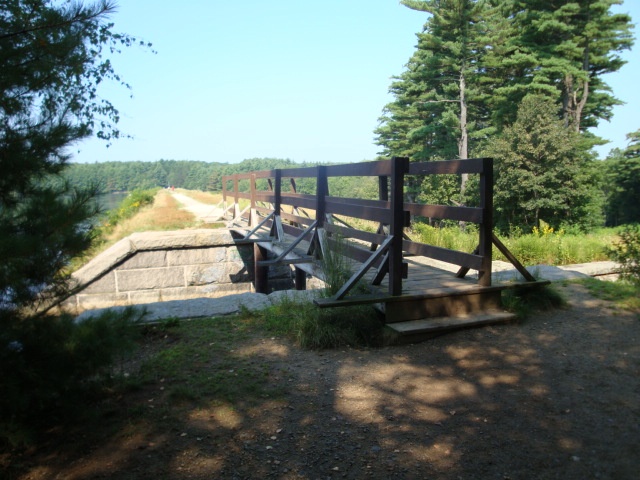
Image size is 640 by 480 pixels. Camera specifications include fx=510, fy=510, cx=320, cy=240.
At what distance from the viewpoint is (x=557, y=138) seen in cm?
1969

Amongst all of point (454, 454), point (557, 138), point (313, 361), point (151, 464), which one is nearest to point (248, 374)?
point (313, 361)

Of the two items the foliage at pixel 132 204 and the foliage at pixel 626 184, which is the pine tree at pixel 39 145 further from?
the foliage at pixel 626 184

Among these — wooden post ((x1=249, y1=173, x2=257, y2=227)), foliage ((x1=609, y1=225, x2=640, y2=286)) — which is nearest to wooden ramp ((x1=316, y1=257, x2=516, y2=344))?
foliage ((x1=609, y1=225, x2=640, y2=286))

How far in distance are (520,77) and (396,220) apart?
27.8 m

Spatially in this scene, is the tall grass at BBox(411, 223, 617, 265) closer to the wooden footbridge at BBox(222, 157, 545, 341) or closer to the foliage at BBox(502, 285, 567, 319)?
the foliage at BBox(502, 285, 567, 319)

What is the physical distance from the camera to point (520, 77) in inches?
1134

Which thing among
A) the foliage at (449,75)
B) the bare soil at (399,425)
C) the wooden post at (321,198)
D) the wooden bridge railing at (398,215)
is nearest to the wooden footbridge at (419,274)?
the wooden bridge railing at (398,215)

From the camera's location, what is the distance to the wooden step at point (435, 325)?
4531 millimetres

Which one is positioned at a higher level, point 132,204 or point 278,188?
point 278,188

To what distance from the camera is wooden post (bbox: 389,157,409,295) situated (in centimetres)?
472

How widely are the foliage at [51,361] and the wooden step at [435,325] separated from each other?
2366 millimetres

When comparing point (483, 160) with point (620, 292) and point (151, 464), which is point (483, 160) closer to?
point (620, 292)

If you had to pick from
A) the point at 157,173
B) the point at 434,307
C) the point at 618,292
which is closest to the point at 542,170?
the point at 618,292

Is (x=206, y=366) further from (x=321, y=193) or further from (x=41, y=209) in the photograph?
(x=321, y=193)
